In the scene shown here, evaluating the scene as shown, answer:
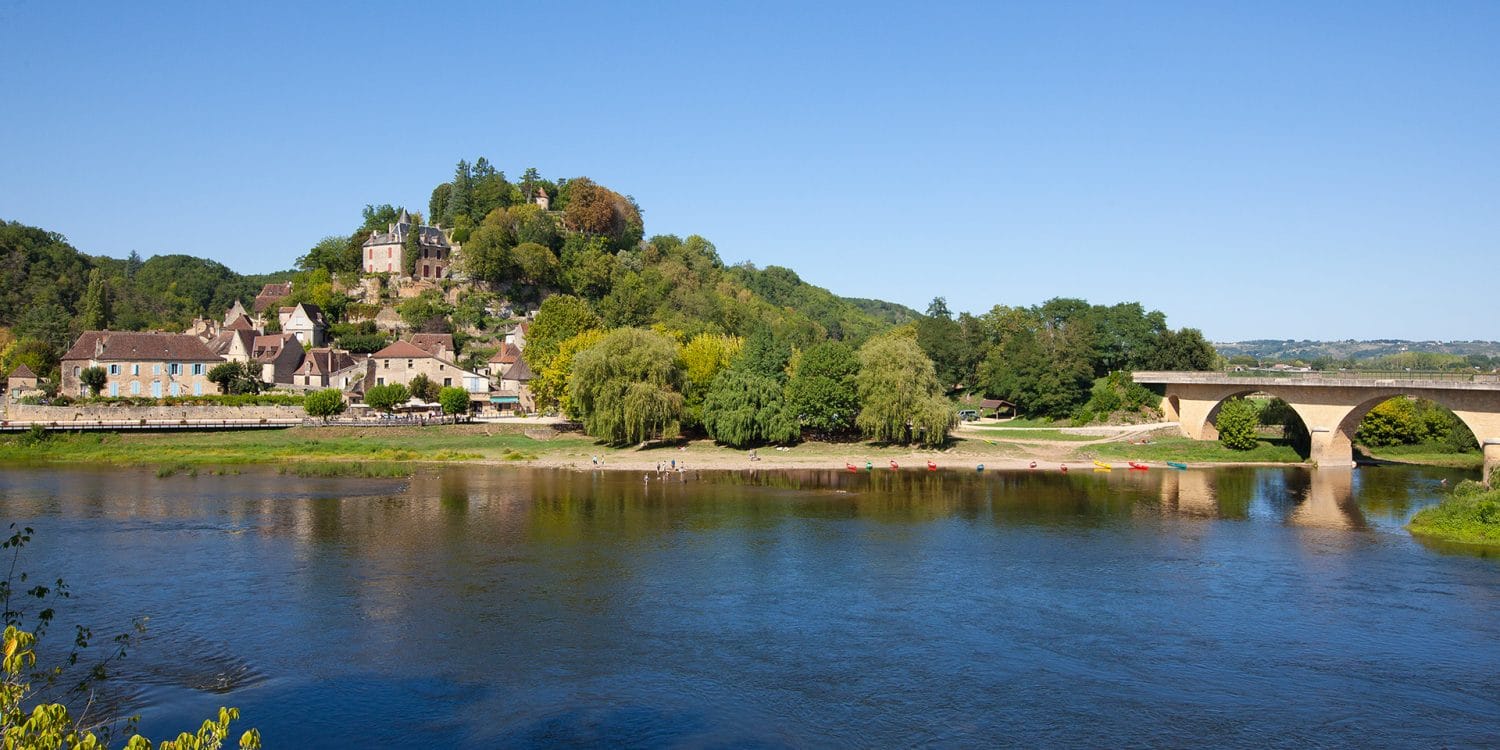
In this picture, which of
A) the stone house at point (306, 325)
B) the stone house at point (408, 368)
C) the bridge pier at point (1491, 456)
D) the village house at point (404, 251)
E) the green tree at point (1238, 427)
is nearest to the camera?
the bridge pier at point (1491, 456)

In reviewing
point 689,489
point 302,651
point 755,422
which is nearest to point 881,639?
point 302,651

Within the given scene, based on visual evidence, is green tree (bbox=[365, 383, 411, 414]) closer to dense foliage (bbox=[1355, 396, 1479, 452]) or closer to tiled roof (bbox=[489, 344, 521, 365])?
tiled roof (bbox=[489, 344, 521, 365])

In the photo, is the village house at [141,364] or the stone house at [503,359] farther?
the stone house at [503,359]

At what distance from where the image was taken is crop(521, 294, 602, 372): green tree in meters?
67.9

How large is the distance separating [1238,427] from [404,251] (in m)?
A: 66.8

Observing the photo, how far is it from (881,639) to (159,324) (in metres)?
93.7

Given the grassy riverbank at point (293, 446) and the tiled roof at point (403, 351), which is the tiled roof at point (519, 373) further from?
the grassy riverbank at point (293, 446)

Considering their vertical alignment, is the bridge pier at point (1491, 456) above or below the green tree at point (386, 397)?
below

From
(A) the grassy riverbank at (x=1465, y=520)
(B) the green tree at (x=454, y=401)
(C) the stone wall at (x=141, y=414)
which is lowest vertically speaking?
(A) the grassy riverbank at (x=1465, y=520)

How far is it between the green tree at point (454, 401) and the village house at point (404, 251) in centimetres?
2888

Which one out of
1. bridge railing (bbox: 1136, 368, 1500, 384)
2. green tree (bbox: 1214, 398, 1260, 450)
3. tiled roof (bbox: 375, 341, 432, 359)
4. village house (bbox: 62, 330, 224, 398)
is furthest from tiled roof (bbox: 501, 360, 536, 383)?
green tree (bbox: 1214, 398, 1260, 450)

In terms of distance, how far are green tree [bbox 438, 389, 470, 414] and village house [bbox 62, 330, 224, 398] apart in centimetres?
1714

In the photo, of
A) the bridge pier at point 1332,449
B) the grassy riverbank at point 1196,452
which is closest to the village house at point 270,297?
the grassy riverbank at point 1196,452

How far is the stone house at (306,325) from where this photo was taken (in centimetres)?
7881
